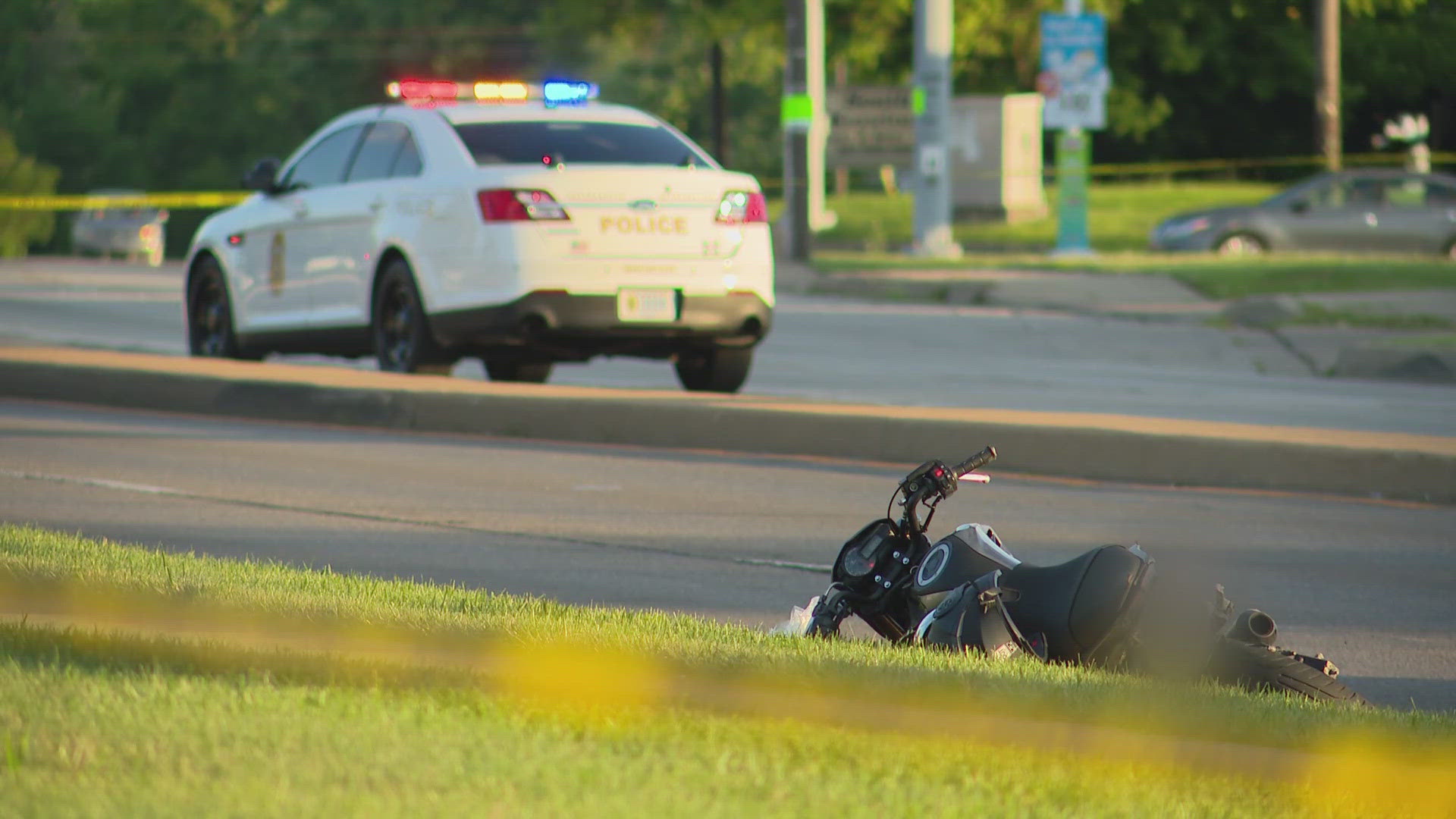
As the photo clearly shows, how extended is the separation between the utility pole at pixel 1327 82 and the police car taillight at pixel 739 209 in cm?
2535

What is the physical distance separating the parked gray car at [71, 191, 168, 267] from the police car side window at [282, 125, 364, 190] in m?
31.9

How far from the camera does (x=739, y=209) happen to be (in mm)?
12180

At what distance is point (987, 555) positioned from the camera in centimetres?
543

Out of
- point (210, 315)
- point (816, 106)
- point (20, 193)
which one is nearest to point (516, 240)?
point (210, 315)

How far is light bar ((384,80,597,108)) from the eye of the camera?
13.0 metres

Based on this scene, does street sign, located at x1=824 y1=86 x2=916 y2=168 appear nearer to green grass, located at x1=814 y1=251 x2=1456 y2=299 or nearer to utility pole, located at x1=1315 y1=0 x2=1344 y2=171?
green grass, located at x1=814 y1=251 x2=1456 y2=299

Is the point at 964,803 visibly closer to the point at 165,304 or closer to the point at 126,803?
the point at 126,803

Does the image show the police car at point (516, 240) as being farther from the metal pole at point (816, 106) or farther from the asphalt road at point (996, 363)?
the metal pole at point (816, 106)

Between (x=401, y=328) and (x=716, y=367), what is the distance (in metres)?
1.81

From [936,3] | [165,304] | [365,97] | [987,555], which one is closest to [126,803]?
[987,555]

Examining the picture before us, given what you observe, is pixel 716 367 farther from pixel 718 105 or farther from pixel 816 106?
pixel 718 105

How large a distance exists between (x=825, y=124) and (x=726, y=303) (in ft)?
85.5

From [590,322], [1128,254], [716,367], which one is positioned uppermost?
[590,322]

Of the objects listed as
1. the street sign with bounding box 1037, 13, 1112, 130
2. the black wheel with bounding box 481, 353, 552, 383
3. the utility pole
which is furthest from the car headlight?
the black wheel with bounding box 481, 353, 552, 383
